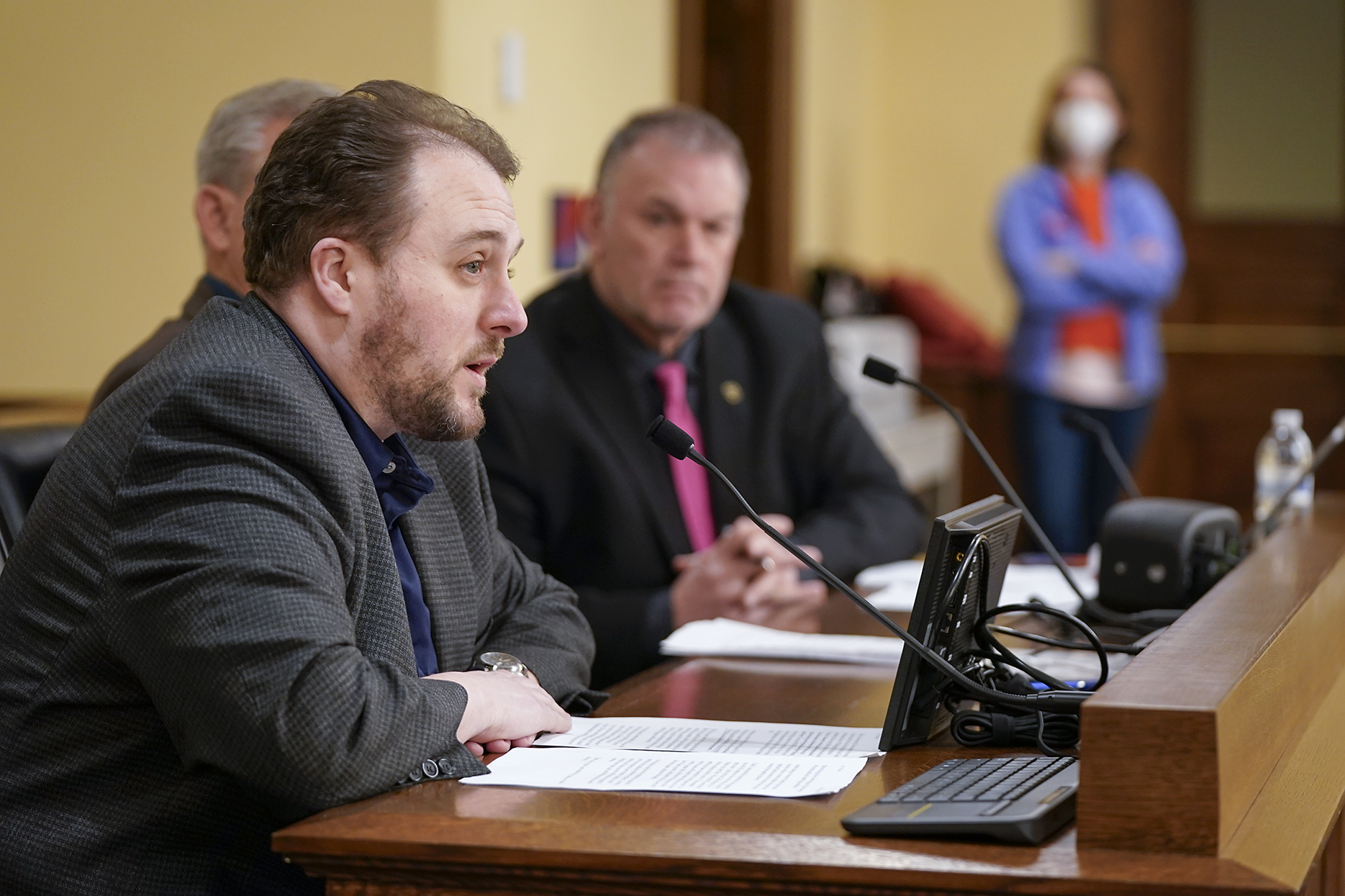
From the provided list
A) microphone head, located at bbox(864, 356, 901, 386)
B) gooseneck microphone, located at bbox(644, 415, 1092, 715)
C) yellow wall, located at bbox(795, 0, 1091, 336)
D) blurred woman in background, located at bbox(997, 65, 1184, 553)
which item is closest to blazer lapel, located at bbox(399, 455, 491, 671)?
gooseneck microphone, located at bbox(644, 415, 1092, 715)

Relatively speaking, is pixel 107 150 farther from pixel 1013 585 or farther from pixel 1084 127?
pixel 1084 127

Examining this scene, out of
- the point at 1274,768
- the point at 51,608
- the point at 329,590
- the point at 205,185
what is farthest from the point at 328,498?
the point at 205,185

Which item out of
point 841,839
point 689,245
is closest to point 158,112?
point 689,245

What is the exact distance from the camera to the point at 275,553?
1106 millimetres

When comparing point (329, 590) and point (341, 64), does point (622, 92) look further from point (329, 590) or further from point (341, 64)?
point (329, 590)

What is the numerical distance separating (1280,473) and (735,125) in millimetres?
2976

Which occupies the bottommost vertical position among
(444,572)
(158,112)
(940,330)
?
(940,330)

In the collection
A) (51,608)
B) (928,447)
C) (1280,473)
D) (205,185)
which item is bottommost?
(928,447)

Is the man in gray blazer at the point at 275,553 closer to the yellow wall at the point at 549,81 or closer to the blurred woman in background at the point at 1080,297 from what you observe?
the yellow wall at the point at 549,81

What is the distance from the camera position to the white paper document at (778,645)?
1.74m

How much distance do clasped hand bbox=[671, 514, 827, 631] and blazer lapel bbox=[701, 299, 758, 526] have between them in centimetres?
35

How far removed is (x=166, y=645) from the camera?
1100 millimetres

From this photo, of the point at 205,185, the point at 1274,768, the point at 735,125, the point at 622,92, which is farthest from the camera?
the point at 735,125

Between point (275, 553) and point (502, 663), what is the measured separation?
0.38 m
